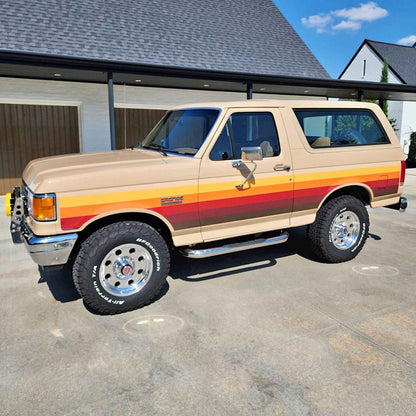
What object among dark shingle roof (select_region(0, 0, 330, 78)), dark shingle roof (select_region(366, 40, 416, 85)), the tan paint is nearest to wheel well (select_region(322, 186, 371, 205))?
the tan paint

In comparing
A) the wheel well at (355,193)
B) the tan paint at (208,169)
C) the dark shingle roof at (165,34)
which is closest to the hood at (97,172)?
the tan paint at (208,169)

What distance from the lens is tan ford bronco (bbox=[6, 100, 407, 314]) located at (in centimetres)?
371

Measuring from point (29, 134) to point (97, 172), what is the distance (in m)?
8.97

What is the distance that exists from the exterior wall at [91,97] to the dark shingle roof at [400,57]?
22.0m

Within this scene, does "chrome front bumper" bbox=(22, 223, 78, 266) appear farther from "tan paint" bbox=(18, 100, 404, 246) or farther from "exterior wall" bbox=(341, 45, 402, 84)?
"exterior wall" bbox=(341, 45, 402, 84)

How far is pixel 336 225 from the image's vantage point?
5.30m

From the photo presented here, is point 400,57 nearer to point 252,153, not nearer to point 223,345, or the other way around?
point 252,153

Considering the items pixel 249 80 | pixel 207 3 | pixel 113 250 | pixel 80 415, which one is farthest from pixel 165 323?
pixel 207 3

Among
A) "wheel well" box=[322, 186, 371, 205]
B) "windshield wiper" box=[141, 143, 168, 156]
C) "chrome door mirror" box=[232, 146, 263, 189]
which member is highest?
"windshield wiper" box=[141, 143, 168, 156]

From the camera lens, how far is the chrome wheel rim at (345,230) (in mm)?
5316

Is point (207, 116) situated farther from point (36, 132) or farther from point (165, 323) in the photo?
point (36, 132)

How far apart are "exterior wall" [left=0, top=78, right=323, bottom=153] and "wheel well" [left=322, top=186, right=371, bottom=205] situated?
8.76 metres

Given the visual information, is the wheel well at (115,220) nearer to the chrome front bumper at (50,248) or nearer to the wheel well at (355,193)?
the chrome front bumper at (50,248)

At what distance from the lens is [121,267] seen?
393 centimetres
